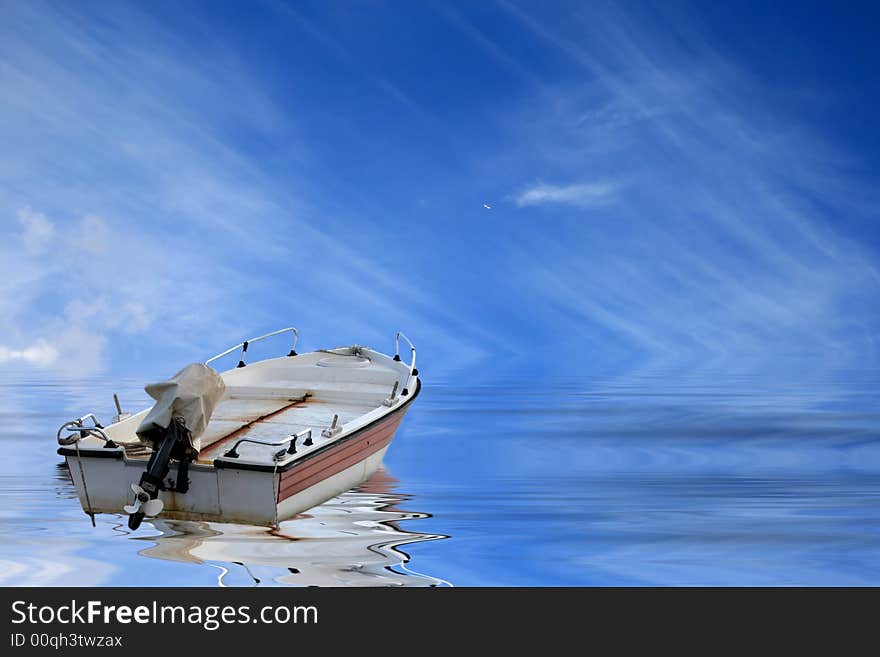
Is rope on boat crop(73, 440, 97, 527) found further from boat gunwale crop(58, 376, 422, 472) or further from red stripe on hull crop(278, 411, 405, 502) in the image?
red stripe on hull crop(278, 411, 405, 502)

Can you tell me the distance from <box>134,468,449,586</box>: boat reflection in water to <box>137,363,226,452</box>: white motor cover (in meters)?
0.69

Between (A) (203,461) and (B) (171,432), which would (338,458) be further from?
(B) (171,432)

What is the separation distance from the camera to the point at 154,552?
5.27m

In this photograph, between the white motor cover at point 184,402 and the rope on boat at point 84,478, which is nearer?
the white motor cover at point 184,402

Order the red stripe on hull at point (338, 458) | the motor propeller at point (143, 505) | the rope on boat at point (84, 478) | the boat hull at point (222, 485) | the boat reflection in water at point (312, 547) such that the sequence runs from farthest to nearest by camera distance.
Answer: the rope on boat at point (84, 478) < the red stripe on hull at point (338, 458) < the boat hull at point (222, 485) < the motor propeller at point (143, 505) < the boat reflection in water at point (312, 547)

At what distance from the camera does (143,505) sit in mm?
5484

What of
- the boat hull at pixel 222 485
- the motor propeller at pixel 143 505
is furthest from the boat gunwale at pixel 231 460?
the motor propeller at pixel 143 505

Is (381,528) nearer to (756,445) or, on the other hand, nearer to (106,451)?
(106,451)

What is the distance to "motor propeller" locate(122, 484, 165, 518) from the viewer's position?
547 centimetres

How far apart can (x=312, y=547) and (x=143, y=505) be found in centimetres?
126

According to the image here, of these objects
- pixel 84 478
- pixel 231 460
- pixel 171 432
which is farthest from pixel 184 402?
pixel 84 478

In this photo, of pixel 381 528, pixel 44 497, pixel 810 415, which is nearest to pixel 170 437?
pixel 381 528

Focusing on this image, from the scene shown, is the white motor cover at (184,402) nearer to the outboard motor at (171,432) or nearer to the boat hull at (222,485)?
the outboard motor at (171,432)

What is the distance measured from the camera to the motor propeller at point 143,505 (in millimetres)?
5473
